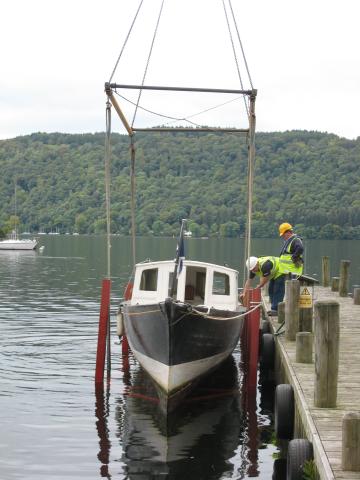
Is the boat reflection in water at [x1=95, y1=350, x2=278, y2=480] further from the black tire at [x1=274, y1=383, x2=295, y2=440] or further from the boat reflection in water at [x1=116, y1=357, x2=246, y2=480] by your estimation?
the black tire at [x1=274, y1=383, x2=295, y2=440]

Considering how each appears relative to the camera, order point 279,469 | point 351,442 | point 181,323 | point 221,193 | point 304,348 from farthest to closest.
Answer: point 221,193 < point 181,323 < point 304,348 < point 279,469 < point 351,442

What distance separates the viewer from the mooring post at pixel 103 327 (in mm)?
20497

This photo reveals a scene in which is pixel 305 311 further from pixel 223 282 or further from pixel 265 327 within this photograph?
pixel 265 327

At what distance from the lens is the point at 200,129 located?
2152cm

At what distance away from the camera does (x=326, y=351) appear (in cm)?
1255

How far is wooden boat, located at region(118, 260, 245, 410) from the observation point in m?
17.4

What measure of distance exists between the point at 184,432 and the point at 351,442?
7.19 metres

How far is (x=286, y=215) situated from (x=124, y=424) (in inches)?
6526

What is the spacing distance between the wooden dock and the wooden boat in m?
1.54

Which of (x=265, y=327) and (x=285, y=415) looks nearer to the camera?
(x=285, y=415)

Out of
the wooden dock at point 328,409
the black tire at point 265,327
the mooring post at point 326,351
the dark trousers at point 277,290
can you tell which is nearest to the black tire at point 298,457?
the wooden dock at point 328,409

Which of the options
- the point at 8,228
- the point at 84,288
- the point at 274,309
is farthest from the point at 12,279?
the point at 8,228

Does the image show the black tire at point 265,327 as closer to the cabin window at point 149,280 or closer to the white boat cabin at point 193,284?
the white boat cabin at point 193,284

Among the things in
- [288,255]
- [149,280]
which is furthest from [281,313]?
[149,280]
